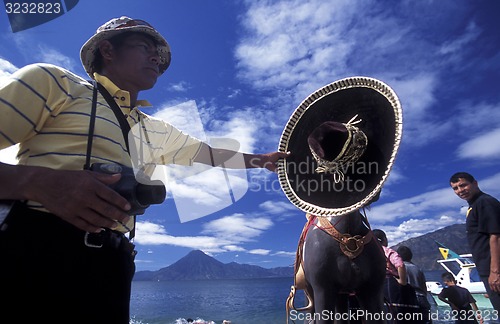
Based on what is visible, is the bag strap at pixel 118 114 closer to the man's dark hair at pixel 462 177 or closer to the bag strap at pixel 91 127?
the bag strap at pixel 91 127

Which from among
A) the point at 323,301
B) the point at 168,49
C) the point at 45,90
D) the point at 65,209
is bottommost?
the point at 323,301

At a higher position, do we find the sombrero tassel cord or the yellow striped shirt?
the sombrero tassel cord

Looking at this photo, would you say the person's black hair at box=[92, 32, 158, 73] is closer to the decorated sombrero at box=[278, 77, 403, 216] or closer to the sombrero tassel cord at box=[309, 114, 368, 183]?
the decorated sombrero at box=[278, 77, 403, 216]

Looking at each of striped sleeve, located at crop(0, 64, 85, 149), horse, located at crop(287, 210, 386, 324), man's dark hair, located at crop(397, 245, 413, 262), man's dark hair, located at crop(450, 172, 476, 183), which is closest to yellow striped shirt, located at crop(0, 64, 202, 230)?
striped sleeve, located at crop(0, 64, 85, 149)

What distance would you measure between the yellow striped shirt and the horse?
3.28 metres

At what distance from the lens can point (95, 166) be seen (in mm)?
1724

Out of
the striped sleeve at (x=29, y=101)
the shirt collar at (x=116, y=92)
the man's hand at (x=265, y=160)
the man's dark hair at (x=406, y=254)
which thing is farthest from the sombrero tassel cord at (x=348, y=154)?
the man's dark hair at (x=406, y=254)

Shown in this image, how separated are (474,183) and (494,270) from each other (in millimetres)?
1761

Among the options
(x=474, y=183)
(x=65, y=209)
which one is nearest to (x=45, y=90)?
(x=65, y=209)

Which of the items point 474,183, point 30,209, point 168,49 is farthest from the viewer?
point 474,183

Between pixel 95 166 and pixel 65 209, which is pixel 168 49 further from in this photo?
pixel 65 209

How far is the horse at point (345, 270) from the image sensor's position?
4.39 meters

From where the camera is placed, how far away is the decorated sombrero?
336cm

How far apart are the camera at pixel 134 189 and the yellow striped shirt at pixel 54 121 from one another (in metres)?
0.35
